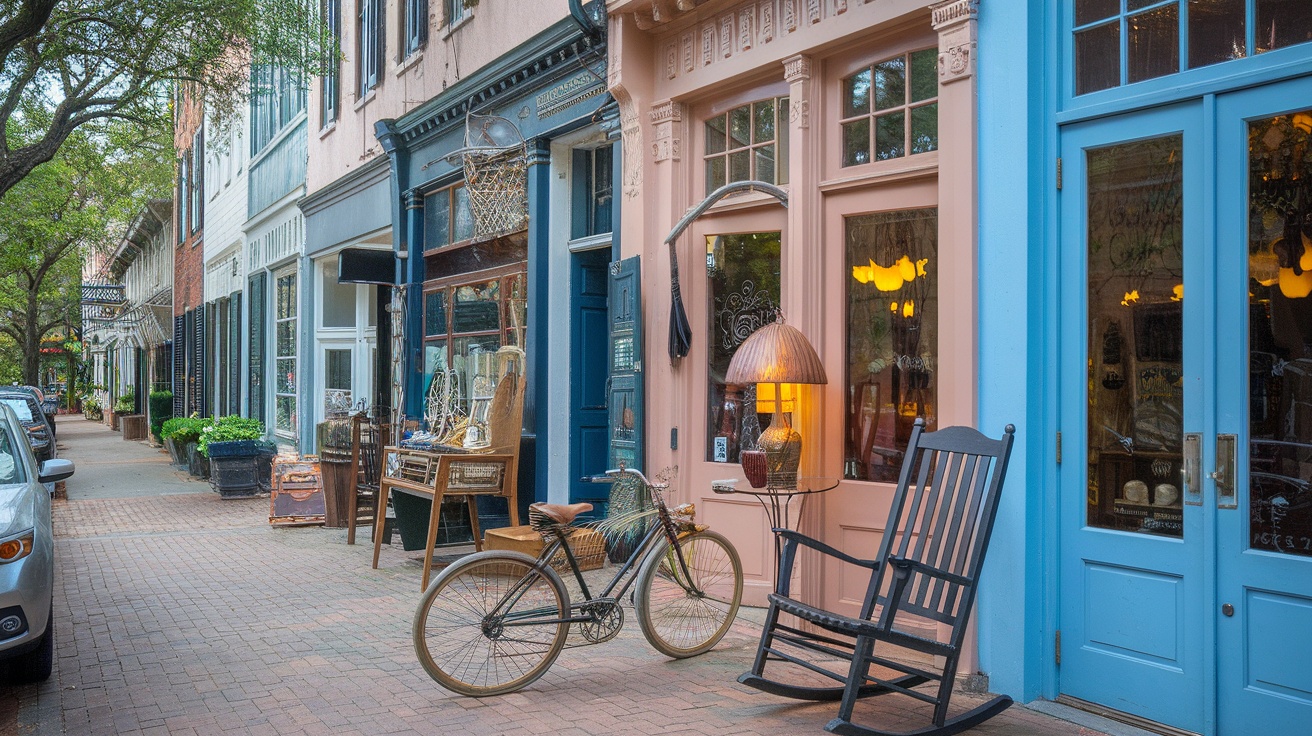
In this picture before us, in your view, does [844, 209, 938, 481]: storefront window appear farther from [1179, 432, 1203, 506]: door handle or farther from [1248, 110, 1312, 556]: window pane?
[1248, 110, 1312, 556]: window pane

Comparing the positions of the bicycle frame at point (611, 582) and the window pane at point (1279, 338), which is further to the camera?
the bicycle frame at point (611, 582)

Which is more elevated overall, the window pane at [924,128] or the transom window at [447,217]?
the transom window at [447,217]

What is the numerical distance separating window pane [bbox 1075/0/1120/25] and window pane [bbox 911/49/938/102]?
99cm

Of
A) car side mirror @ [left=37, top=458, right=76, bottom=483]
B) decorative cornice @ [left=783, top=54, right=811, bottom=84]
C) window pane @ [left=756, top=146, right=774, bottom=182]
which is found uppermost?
decorative cornice @ [left=783, top=54, right=811, bottom=84]

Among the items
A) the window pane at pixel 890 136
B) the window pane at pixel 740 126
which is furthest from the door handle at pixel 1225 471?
the window pane at pixel 740 126

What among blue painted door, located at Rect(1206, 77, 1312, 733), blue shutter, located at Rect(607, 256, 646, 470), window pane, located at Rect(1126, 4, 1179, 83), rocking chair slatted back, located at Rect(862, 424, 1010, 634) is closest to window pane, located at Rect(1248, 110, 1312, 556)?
blue painted door, located at Rect(1206, 77, 1312, 733)

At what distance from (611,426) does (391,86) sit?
661 cm

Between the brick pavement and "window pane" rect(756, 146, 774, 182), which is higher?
"window pane" rect(756, 146, 774, 182)

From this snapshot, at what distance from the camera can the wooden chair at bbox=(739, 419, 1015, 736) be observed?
4.51m

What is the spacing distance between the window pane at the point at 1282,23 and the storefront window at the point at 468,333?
6.63 m

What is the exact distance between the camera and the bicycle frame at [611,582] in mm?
5328

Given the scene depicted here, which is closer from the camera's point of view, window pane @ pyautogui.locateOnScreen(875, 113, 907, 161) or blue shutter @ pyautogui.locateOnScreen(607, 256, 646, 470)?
window pane @ pyautogui.locateOnScreen(875, 113, 907, 161)

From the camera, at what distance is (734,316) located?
7.47 metres

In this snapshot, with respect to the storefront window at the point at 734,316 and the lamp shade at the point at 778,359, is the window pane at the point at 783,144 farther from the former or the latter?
the lamp shade at the point at 778,359
